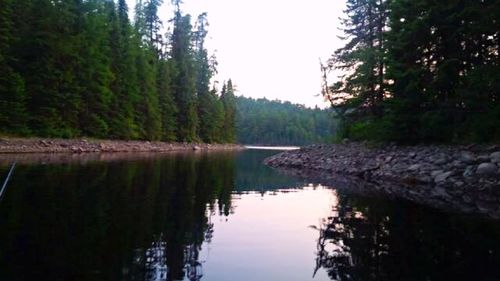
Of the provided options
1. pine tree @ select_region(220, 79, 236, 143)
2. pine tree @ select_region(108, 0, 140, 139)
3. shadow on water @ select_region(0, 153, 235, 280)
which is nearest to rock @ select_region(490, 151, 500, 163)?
shadow on water @ select_region(0, 153, 235, 280)

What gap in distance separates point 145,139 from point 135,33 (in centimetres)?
1502

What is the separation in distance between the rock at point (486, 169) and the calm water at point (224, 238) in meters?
5.24

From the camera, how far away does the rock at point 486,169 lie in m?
17.1

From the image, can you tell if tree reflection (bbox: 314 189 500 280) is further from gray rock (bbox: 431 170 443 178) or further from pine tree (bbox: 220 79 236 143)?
pine tree (bbox: 220 79 236 143)

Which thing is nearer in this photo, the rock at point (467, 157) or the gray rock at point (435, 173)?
the rock at point (467, 157)

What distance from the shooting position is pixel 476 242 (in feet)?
29.9

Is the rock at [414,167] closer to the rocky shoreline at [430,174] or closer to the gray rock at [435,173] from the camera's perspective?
the rocky shoreline at [430,174]

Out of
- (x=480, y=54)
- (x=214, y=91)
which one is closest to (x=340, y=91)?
(x=480, y=54)

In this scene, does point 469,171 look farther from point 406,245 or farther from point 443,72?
point 406,245

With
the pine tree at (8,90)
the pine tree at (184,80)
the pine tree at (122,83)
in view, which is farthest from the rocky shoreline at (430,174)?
the pine tree at (184,80)

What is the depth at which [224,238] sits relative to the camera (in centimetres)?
905

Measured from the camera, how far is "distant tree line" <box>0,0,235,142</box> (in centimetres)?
3681

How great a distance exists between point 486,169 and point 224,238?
42.1ft

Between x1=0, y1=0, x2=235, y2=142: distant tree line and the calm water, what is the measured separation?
24765mm
